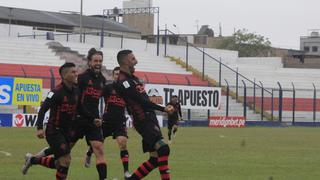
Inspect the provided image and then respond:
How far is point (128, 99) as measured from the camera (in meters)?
12.5

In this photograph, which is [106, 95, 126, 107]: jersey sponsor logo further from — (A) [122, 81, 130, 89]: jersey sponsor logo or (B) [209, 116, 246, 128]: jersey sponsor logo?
(B) [209, 116, 246, 128]: jersey sponsor logo

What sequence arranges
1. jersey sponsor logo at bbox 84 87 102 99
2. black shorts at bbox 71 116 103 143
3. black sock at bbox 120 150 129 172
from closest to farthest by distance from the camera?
black shorts at bbox 71 116 103 143 < jersey sponsor logo at bbox 84 87 102 99 < black sock at bbox 120 150 129 172

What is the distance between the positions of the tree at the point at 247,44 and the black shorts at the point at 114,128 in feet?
338

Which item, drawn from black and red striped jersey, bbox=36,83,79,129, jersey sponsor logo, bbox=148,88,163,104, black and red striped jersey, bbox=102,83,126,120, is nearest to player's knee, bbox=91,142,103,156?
black and red striped jersey, bbox=36,83,79,129

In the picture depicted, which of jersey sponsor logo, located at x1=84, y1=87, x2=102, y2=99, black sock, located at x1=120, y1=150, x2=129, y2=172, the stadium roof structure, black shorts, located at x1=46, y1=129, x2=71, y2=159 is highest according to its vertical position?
the stadium roof structure

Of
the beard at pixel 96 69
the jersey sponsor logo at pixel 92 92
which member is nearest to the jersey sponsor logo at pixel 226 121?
the jersey sponsor logo at pixel 92 92

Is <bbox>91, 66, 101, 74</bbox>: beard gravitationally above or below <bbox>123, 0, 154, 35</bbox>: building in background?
below

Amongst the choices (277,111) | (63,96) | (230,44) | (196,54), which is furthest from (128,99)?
(230,44)

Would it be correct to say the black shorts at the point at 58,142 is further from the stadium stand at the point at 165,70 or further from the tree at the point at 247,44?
the tree at the point at 247,44

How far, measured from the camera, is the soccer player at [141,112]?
12180 mm

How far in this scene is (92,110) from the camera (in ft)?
44.8

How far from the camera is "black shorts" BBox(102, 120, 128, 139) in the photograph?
51.1 ft

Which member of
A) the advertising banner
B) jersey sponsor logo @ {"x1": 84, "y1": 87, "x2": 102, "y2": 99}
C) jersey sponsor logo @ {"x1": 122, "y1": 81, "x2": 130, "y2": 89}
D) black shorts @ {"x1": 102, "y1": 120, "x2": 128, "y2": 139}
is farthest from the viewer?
the advertising banner

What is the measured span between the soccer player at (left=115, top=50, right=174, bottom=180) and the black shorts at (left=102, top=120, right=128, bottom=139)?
2.99 m
